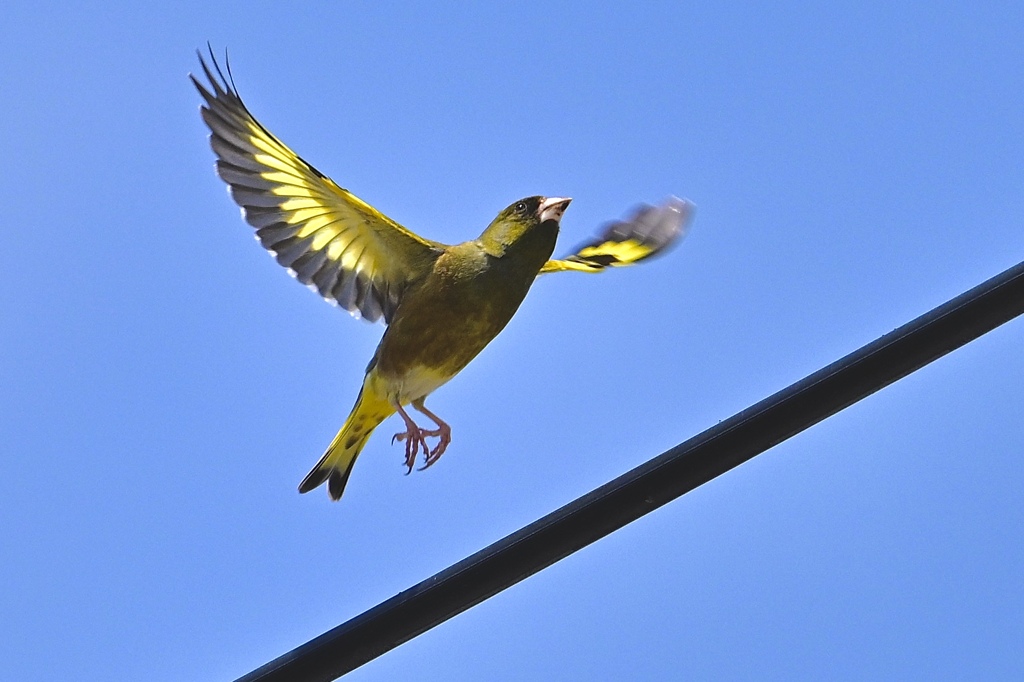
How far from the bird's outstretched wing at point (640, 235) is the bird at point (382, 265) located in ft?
3.25

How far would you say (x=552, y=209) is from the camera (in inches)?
273

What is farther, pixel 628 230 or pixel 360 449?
pixel 628 230

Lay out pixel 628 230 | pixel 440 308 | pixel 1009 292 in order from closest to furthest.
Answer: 1. pixel 1009 292
2. pixel 440 308
3. pixel 628 230

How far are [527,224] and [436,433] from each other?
125 cm

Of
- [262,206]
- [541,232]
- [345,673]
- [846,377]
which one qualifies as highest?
[262,206]

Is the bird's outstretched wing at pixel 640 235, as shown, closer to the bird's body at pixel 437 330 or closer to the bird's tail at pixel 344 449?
the bird's body at pixel 437 330

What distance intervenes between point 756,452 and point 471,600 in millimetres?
809

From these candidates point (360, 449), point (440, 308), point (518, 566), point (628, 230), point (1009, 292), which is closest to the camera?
point (1009, 292)

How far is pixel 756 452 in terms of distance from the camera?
127 inches

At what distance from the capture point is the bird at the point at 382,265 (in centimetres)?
677

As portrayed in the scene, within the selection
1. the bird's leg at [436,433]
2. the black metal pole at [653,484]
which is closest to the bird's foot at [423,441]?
the bird's leg at [436,433]

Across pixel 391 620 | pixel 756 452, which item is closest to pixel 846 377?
pixel 756 452

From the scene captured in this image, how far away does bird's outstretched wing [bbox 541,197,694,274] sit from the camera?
8.39 meters

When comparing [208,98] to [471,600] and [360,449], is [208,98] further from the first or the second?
[471,600]
